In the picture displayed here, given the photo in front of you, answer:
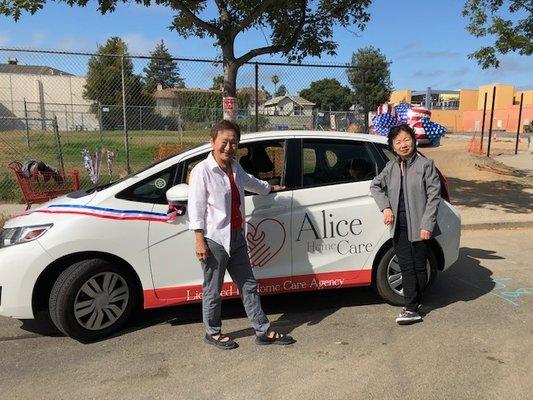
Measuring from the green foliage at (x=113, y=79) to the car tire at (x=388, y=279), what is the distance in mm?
5935

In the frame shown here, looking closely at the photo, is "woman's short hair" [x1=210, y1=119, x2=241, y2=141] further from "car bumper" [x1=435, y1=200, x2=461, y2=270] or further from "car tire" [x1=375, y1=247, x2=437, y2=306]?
"car bumper" [x1=435, y1=200, x2=461, y2=270]

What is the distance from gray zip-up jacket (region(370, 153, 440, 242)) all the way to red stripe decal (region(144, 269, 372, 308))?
652mm

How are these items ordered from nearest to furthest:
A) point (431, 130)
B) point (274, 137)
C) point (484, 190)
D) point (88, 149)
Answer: point (274, 137) → point (431, 130) → point (484, 190) → point (88, 149)

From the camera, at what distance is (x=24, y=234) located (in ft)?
13.4

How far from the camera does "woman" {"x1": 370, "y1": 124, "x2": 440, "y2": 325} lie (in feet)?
14.5

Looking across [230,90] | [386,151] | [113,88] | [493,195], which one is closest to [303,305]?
[386,151]

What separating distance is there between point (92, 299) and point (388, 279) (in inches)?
103

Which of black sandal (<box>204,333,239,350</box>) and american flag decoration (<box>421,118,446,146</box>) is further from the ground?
american flag decoration (<box>421,118,446,146</box>)

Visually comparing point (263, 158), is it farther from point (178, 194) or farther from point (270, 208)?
point (178, 194)

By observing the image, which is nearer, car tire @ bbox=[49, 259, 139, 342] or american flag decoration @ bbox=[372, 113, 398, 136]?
car tire @ bbox=[49, 259, 139, 342]

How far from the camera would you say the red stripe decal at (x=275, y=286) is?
4.36 m

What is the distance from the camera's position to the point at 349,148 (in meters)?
4.93

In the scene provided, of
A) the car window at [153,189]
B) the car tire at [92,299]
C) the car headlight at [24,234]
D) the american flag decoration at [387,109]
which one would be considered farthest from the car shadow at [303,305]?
the american flag decoration at [387,109]

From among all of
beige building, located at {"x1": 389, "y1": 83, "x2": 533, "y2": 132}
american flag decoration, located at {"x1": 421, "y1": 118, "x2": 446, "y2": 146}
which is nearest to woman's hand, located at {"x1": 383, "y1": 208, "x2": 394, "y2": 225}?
american flag decoration, located at {"x1": 421, "y1": 118, "x2": 446, "y2": 146}
